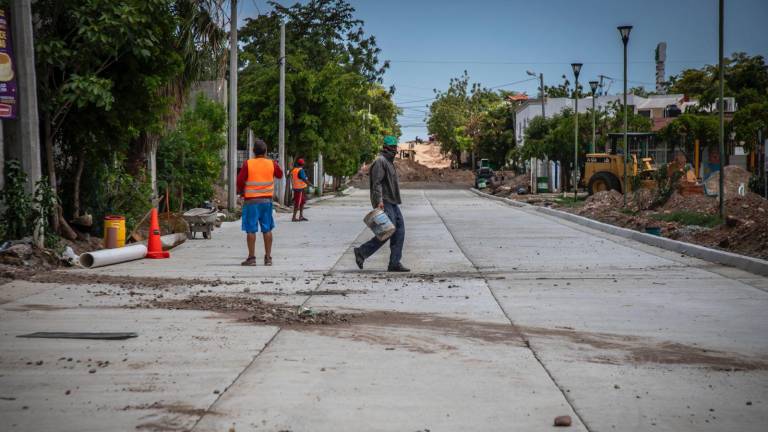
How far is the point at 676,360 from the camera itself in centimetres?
733

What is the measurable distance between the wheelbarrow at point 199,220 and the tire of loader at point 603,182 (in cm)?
2558

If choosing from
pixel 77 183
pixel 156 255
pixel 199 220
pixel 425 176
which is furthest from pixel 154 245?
pixel 425 176

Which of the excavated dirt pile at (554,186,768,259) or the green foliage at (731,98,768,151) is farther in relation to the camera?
the green foliage at (731,98,768,151)

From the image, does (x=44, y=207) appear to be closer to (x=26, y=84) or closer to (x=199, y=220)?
(x=26, y=84)

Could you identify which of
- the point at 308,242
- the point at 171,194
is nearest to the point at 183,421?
the point at 308,242

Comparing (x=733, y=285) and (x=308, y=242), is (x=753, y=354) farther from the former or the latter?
(x=308, y=242)

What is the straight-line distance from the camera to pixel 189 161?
27938 millimetres

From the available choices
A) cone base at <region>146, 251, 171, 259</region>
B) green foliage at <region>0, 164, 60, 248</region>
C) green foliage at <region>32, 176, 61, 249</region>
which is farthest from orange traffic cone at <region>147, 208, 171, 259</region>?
green foliage at <region>0, 164, 60, 248</region>

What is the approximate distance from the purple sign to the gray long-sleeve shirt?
18.2 feet

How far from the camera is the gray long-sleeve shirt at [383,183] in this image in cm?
1431

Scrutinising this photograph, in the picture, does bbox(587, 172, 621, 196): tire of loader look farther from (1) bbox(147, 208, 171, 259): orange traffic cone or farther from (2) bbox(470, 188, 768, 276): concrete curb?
(1) bbox(147, 208, 171, 259): orange traffic cone

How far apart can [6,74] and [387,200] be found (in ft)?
19.7

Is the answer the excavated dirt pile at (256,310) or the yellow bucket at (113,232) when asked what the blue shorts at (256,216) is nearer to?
the yellow bucket at (113,232)

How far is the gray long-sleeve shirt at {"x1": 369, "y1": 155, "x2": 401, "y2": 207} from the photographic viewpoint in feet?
47.0
